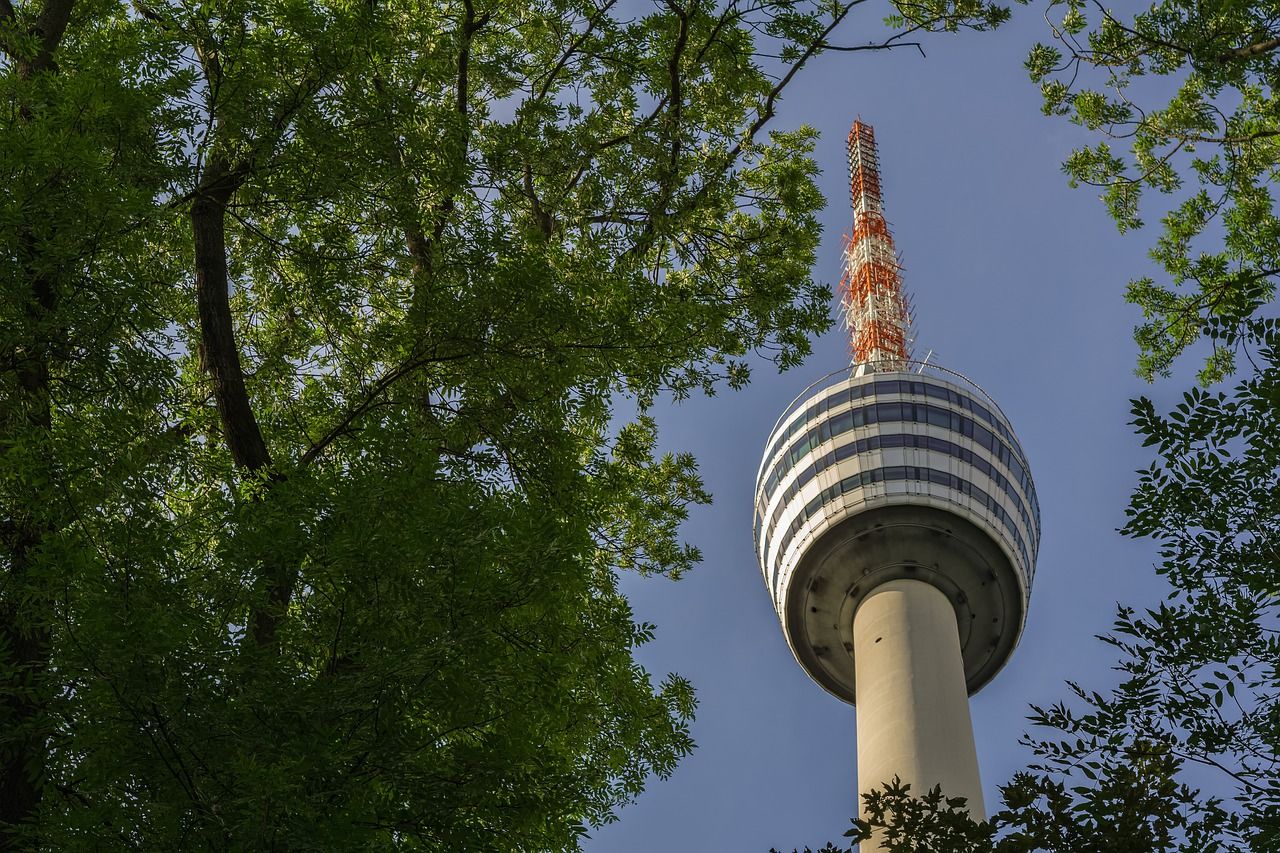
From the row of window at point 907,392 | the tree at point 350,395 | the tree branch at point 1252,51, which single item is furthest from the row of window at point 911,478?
the tree branch at point 1252,51

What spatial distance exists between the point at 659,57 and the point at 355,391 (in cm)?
603

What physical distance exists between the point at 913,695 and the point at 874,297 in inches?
681

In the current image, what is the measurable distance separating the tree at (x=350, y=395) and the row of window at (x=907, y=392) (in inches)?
1058

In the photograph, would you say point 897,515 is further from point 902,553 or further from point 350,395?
point 350,395

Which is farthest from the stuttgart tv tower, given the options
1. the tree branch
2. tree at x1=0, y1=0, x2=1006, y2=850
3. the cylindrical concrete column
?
the tree branch

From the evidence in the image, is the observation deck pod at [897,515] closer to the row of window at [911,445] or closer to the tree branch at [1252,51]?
the row of window at [911,445]

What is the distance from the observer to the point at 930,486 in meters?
39.4

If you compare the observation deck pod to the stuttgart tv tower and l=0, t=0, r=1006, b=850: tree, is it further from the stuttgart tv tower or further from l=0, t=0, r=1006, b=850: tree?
l=0, t=0, r=1006, b=850: tree

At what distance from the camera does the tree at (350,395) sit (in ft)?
22.2

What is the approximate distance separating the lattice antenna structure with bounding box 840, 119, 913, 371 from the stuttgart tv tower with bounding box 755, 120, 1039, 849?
7 cm

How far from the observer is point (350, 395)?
39.5 ft

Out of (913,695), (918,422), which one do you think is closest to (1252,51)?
(913,695)

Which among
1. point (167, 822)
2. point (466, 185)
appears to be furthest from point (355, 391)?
point (167, 822)

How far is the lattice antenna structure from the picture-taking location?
44844 mm
